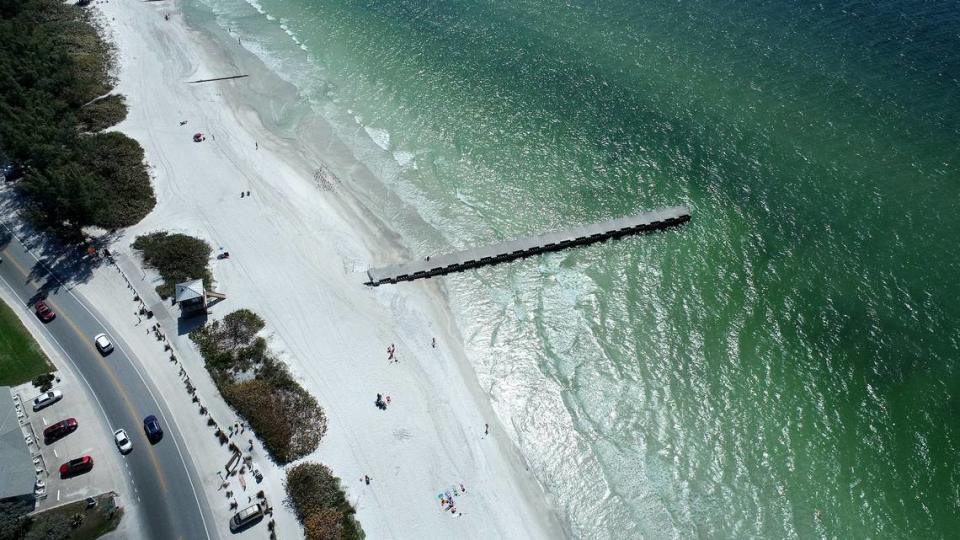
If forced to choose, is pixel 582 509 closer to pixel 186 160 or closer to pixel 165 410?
pixel 165 410

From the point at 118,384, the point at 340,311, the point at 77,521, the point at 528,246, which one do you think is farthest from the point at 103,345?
the point at 528,246

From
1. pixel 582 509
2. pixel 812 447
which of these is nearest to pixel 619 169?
pixel 812 447

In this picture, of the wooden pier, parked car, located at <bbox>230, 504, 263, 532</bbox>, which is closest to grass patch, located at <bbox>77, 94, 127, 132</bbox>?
the wooden pier

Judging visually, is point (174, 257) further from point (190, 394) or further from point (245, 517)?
point (245, 517)

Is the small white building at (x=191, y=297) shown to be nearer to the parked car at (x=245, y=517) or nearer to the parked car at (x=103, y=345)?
the parked car at (x=103, y=345)

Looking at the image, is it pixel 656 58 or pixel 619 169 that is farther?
pixel 656 58

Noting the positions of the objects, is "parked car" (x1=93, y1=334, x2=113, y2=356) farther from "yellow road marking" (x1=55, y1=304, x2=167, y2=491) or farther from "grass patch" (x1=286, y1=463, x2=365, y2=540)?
"grass patch" (x1=286, y1=463, x2=365, y2=540)
